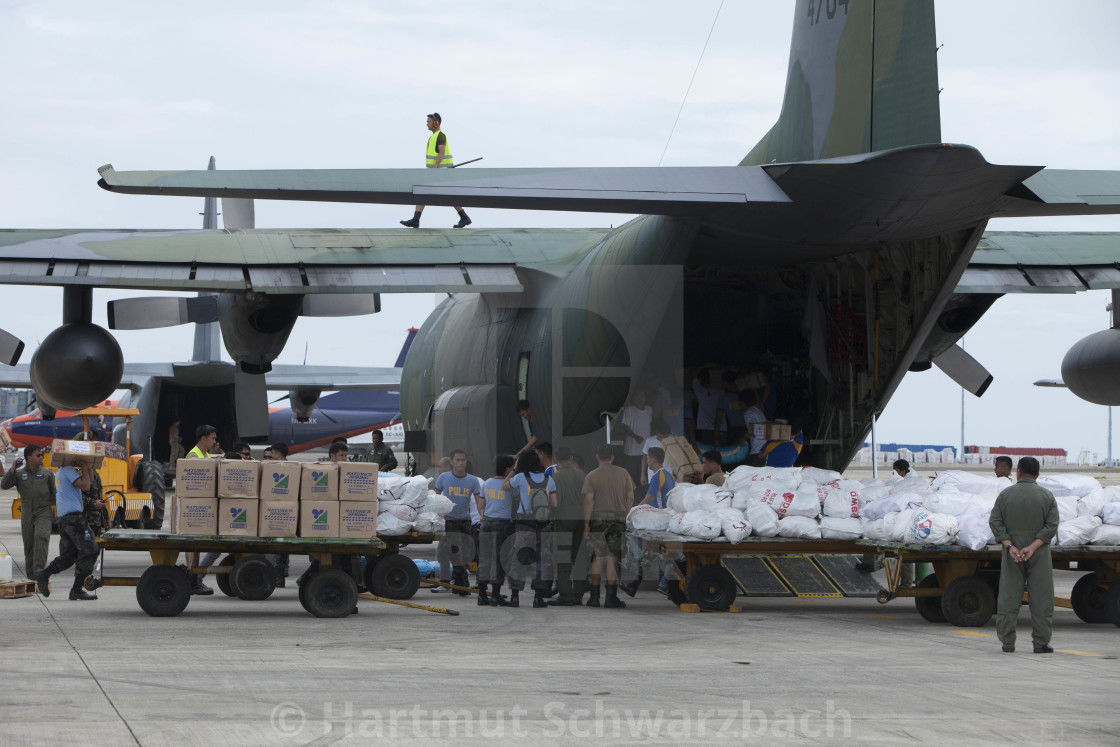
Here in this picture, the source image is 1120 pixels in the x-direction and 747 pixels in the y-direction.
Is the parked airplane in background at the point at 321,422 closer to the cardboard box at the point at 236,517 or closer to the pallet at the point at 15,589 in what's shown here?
the pallet at the point at 15,589

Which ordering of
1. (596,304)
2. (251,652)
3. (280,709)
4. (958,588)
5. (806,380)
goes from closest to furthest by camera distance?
(280,709), (251,652), (958,588), (596,304), (806,380)

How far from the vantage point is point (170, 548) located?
9.73 metres

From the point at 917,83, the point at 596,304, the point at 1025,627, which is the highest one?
the point at 917,83

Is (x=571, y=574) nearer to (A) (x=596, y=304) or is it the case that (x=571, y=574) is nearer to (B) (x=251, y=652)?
(A) (x=596, y=304)

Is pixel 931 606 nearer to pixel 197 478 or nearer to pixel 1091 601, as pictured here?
pixel 1091 601

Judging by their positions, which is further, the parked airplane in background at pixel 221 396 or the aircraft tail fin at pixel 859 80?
the parked airplane in background at pixel 221 396

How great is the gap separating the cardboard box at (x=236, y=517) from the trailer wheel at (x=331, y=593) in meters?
0.65

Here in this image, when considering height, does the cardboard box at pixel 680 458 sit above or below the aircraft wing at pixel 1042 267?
below

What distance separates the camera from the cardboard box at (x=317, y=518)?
999 cm

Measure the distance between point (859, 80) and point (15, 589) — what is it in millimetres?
8707

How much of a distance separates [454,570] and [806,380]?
173 inches

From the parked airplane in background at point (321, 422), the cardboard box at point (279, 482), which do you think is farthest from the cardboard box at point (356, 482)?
the parked airplane in background at point (321, 422)

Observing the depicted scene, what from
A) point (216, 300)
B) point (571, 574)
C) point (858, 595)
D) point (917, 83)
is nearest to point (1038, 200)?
point (917, 83)

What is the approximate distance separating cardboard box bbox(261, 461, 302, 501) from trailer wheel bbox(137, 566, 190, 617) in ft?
3.26
